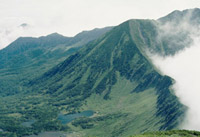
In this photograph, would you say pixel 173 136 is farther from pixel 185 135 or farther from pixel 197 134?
pixel 197 134

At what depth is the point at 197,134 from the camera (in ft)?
577

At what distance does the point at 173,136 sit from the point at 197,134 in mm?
20066

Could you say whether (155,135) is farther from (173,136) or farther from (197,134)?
(197,134)

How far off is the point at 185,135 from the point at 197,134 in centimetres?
1106

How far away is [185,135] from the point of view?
557 feet

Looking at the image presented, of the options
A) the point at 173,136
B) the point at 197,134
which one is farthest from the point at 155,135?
the point at 197,134

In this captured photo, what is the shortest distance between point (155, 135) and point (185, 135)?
699 inches

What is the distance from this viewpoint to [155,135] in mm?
169625

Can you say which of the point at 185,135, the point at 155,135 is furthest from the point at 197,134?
the point at 155,135

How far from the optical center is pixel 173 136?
16575cm

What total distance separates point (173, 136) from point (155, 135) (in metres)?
10.4

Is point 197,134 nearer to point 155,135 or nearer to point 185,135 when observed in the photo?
point 185,135

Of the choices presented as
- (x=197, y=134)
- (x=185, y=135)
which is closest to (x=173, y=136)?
(x=185, y=135)
